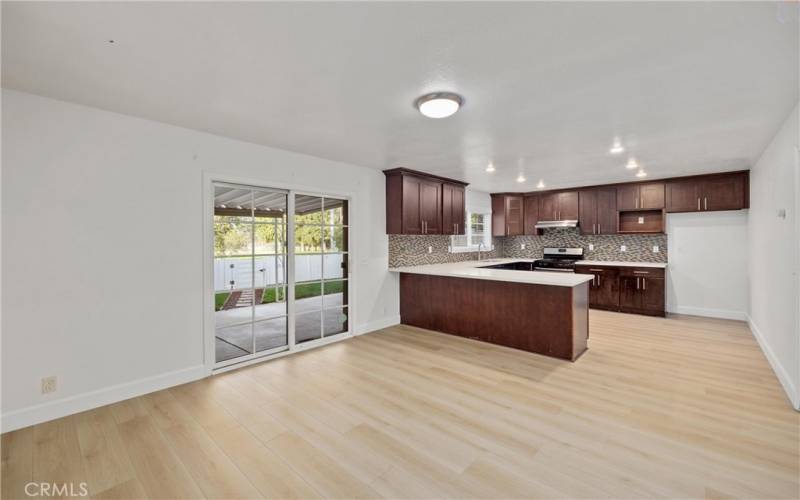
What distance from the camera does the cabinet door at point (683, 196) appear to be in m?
5.68

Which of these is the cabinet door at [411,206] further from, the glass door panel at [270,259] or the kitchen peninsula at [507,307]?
the glass door panel at [270,259]

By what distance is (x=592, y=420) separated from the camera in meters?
2.57

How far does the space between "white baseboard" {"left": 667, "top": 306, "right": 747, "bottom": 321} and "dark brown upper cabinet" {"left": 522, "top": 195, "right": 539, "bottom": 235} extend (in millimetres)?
2770

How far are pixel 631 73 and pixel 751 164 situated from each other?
4.22 m

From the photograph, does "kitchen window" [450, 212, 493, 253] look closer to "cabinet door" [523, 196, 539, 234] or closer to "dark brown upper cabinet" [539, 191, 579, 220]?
"cabinet door" [523, 196, 539, 234]

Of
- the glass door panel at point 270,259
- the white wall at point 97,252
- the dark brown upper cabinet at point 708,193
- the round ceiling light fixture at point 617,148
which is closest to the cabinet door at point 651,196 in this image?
the dark brown upper cabinet at point 708,193

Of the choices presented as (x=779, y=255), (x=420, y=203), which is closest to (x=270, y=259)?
(x=420, y=203)

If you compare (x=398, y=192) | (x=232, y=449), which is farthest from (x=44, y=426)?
(x=398, y=192)

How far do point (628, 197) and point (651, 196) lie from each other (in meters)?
0.33

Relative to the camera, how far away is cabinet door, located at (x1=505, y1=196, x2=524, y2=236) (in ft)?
25.1

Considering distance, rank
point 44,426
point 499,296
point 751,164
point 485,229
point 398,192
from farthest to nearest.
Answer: point 485,229, point 398,192, point 751,164, point 499,296, point 44,426

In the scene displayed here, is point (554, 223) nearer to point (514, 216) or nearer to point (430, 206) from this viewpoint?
point (514, 216)

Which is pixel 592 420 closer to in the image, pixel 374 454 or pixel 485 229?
pixel 374 454

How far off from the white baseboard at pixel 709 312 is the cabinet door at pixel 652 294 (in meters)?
0.58
